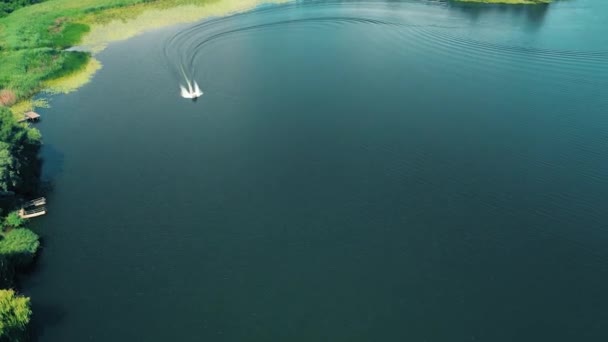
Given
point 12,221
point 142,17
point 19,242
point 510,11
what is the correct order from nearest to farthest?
1. point 19,242
2. point 12,221
3. point 510,11
4. point 142,17

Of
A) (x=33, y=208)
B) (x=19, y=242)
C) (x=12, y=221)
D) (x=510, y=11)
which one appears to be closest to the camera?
(x=19, y=242)

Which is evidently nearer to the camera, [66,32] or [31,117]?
[31,117]

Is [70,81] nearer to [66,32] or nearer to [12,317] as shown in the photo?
[66,32]


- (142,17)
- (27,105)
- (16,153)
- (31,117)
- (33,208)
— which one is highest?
(142,17)

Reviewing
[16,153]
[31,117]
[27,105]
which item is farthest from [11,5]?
[16,153]

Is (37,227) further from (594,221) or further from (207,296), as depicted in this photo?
(594,221)

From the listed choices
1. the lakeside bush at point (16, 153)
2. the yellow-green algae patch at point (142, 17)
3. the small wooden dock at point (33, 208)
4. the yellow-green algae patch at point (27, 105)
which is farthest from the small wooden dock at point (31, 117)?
the yellow-green algae patch at point (142, 17)

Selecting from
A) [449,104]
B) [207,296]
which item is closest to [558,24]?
[449,104]

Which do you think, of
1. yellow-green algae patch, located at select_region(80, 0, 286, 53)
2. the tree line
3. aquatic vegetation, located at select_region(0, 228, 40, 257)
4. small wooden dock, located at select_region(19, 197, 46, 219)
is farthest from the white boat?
the tree line

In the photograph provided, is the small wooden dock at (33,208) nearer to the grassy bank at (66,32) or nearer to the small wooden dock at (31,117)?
the small wooden dock at (31,117)
